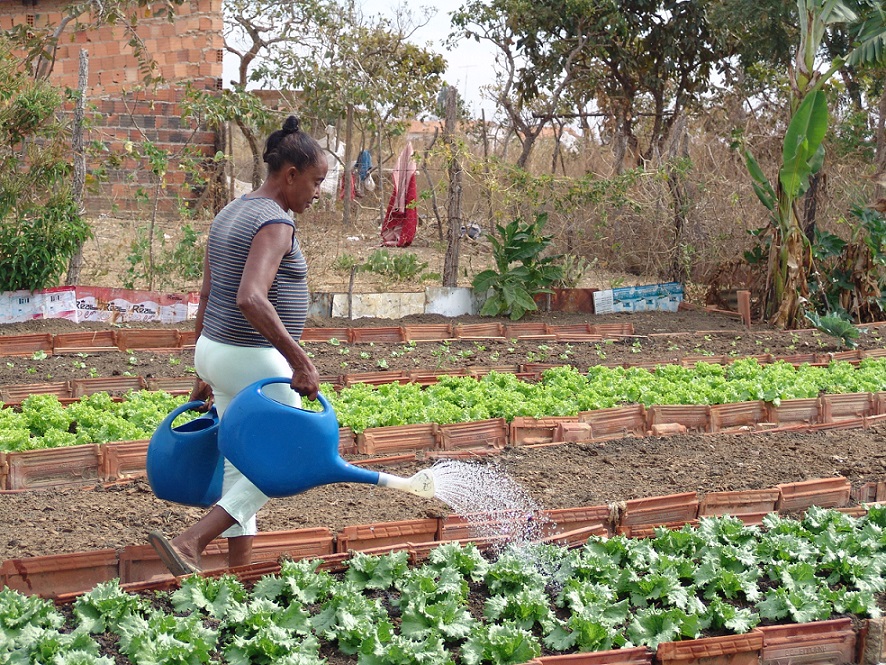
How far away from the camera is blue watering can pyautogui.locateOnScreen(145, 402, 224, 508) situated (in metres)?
3.54

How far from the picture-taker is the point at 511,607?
3.41 meters

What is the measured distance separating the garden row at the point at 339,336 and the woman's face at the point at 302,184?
4848 millimetres

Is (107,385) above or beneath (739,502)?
above

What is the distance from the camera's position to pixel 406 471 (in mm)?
5156

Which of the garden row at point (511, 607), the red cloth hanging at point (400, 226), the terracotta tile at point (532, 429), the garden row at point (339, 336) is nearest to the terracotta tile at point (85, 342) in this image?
the garden row at point (339, 336)

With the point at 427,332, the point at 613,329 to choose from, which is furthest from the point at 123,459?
the point at 613,329

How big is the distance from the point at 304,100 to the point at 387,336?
530 centimetres

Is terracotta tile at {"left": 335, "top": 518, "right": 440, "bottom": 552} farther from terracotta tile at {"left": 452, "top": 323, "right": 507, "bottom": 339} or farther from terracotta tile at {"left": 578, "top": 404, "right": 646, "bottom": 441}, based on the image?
terracotta tile at {"left": 452, "top": 323, "right": 507, "bottom": 339}

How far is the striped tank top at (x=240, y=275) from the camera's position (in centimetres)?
334

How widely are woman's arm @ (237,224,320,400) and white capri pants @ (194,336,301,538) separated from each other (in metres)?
0.16

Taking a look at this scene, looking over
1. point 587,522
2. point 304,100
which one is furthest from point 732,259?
point 587,522

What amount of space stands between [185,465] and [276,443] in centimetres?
48

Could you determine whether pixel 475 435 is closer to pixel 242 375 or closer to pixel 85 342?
pixel 242 375

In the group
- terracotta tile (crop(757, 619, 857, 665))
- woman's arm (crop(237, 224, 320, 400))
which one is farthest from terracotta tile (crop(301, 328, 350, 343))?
terracotta tile (crop(757, 619, 857, 665))
